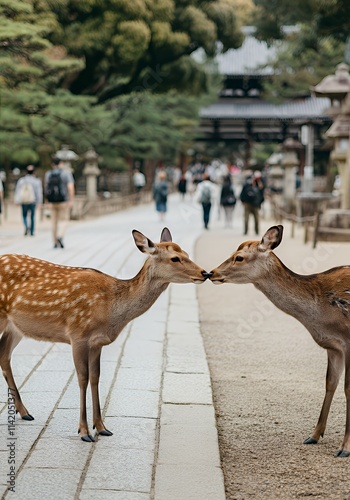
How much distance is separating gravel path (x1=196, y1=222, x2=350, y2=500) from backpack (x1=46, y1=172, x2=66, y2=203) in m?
4.79

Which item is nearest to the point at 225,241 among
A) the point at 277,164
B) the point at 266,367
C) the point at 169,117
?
the point at 266,367

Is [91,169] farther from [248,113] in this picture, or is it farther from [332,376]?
[332,376]

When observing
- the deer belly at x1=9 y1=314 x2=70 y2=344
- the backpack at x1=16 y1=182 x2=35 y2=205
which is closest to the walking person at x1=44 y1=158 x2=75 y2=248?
the backpack at x1=16 y1=182 x2=35 y2=205

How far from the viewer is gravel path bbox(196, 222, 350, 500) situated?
4070 mm

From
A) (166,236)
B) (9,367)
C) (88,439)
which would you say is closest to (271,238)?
(166,236)

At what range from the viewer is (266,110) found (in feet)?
163

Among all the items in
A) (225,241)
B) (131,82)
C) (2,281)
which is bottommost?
(225,241)

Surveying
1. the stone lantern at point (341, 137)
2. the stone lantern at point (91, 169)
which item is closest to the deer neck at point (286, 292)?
the stone lantern at point (341, 137)

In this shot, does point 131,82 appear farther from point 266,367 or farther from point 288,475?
point 288,475

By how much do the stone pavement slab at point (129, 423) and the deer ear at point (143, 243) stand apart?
41.6 inches

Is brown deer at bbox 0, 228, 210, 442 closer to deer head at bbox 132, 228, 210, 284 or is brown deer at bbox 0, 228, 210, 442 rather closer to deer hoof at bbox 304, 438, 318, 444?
deer head at bbox 132, 228, 210, 284

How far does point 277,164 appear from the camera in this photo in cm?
3161

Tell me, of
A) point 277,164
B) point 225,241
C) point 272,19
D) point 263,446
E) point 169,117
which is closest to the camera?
point 263,446

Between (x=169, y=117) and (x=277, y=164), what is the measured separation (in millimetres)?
6950
